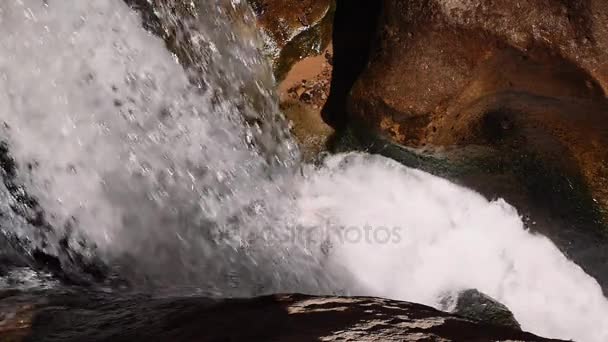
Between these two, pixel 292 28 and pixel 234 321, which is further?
pixel 292 28

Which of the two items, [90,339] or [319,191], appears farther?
[319,191]

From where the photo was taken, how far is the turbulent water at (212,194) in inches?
120

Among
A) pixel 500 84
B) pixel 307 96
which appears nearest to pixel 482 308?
pixel 500 84

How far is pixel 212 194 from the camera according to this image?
12.0ft

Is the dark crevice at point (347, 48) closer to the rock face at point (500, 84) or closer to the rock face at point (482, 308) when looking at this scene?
the rock face at point (500, 84)

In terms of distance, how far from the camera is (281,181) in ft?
12.9

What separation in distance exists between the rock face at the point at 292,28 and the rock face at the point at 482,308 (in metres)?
2.03

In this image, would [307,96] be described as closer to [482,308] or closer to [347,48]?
[347,48]

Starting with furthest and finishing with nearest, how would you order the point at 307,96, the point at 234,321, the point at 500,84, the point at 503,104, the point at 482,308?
the point at 482,308 < the point at 307,96 < the point at 503,104 < the point at 500,84 < the point at 234,321

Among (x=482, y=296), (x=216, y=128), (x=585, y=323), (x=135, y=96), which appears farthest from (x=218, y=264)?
(x=585, y=323)

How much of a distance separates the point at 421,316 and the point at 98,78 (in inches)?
87.5

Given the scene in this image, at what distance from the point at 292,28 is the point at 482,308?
2.35m

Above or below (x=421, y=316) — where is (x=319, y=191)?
above

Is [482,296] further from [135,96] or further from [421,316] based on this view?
[135,96]
